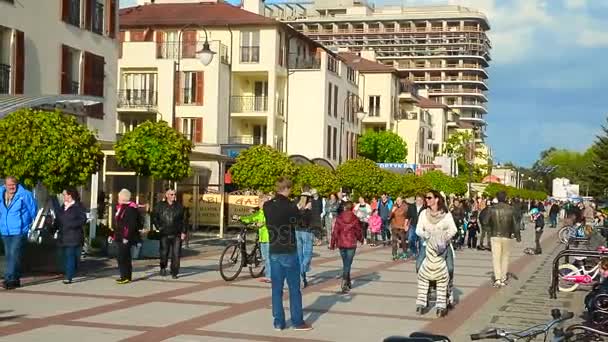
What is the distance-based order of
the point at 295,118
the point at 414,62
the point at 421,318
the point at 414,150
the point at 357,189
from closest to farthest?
the point at 421,318, the point at 357,189, the point at 295,118, the point at 414,150, the point at 414,62

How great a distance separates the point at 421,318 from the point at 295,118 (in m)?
43.4

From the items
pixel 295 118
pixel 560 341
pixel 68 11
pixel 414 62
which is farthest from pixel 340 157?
pixel 414 62

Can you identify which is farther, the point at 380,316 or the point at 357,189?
the point at 357,189

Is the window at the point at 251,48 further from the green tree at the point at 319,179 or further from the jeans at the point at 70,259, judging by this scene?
the jeans at the point at 70,259

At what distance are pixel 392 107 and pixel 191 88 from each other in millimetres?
34009

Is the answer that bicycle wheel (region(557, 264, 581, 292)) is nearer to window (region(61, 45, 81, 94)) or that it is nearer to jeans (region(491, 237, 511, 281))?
jeans (region(491, 237, 511, 281))

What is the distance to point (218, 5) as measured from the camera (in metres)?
56.2

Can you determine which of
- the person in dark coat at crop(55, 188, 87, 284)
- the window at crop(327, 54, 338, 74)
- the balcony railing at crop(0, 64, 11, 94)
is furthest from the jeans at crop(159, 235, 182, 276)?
the window at crop(327, 54, 338, 74)

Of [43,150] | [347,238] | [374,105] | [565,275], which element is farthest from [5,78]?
[374,105]

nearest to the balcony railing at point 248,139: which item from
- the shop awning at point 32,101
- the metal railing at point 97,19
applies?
the metal railing at point 97,19

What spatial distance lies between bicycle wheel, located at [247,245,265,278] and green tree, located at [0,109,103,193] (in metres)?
3.48

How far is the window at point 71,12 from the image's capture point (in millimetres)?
27812

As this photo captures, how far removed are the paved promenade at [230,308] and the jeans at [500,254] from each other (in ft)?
1.18

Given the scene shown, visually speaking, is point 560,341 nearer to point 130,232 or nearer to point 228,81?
point 130,232
